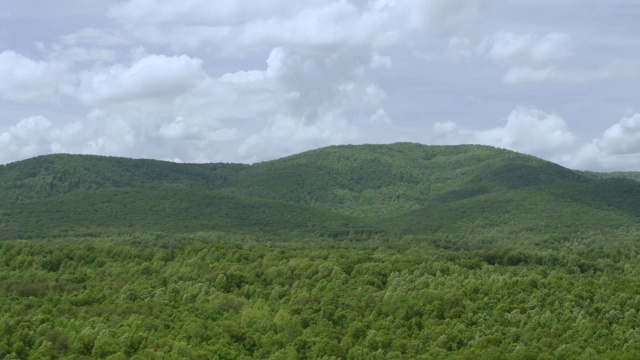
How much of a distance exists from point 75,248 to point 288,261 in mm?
36199

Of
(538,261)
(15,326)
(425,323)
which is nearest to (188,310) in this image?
(15,326)

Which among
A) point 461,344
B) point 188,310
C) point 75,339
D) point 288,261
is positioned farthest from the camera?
point 288,261

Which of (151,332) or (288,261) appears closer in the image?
(151,332)

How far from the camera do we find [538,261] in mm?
166875

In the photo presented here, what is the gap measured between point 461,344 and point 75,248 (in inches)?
3004

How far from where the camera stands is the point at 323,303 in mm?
97500

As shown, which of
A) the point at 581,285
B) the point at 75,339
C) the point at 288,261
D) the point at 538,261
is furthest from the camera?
the point at 538,261

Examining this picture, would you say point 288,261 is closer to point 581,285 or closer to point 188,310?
point 188,310

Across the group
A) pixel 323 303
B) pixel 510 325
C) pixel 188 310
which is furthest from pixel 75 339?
pixel 510 325

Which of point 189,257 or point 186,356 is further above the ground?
point 189,257

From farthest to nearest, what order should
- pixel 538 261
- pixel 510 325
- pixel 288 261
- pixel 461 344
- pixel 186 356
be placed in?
pixel 538 261, pixel 288 261, pixel 510 325, pixel 461 344, pixel 186 356

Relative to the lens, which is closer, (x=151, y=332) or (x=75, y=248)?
(x=151, y=332)

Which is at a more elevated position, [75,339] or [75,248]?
[75,248]

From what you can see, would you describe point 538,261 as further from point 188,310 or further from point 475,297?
point 188,310
